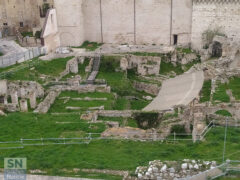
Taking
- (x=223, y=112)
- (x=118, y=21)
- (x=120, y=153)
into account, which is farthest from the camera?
(x=118, y=21)

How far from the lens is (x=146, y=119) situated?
27.1 metres

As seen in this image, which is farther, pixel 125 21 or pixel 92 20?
pixel 92 20

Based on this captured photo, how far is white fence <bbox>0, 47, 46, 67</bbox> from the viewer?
1471 inches

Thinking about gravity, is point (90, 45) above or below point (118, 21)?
below

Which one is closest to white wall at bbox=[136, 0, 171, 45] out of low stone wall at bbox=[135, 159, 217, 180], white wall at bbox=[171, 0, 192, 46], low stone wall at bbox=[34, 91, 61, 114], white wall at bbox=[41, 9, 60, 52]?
white wall at bbox=[171, 0, 192, 46]

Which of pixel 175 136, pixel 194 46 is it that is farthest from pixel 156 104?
pixel 194 46

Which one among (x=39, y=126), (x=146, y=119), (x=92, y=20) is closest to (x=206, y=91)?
(x=146, y=119)

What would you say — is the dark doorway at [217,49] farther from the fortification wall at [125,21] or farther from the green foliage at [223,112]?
the green foliage at [223,112]

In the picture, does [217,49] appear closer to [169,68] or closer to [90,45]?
[169,68]

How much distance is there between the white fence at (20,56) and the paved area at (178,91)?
14.6 m

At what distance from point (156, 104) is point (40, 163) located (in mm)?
13246

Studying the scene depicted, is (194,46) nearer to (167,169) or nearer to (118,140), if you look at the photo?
(118,140)

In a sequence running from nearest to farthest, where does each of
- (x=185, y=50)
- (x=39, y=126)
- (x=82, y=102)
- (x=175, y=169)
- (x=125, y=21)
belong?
(x=175, y=169) → (x=39, y=126) → (x=82, y=102) → (x=185, y=50) → (x=125, y=21)

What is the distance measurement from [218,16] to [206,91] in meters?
15.8
